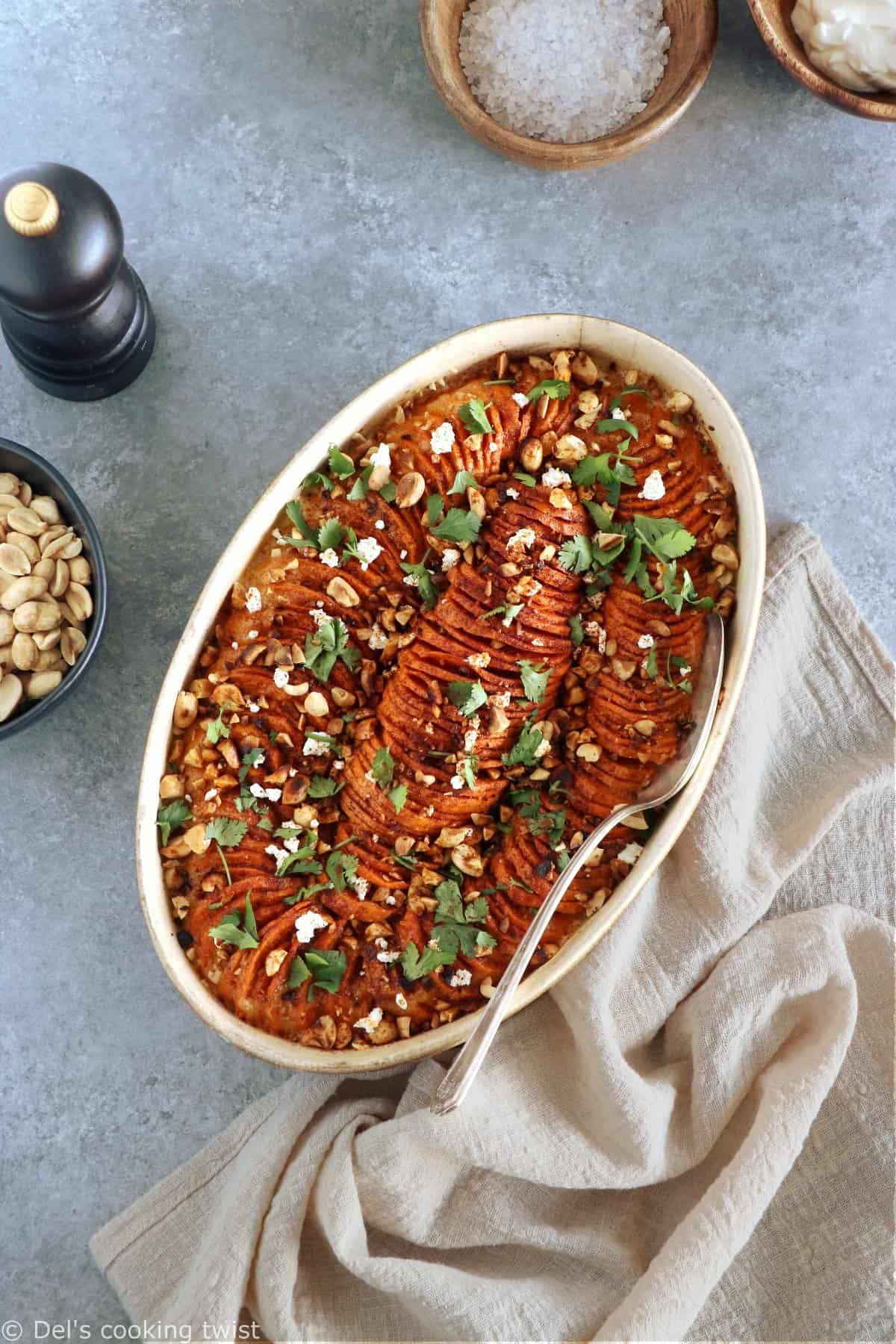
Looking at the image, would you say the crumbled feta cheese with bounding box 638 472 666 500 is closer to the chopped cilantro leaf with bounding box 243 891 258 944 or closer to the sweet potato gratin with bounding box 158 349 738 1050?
the sweet potato gratin with bounding box 158 349 738 1050

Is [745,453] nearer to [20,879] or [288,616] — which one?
[288,616]

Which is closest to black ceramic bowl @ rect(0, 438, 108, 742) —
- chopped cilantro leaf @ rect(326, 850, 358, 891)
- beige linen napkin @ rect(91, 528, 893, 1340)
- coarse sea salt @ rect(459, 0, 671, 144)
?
chopped cilantro leaf @ rect(326, 850, 358, 891)

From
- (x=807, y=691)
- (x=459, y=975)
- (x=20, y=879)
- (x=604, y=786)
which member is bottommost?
(x=20, y=879)

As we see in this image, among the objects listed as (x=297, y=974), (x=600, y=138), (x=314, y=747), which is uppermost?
(x=600, y=138)

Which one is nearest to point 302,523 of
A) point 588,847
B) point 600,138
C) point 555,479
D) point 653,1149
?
point 555,479

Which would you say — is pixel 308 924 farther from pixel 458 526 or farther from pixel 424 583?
pixel 458 526

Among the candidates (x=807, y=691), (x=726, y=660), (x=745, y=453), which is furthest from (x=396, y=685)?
(x=807, y=691)
